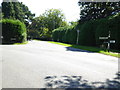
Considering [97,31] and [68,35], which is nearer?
[97,31]

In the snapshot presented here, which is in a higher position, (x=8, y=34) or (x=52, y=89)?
(x=8, y=34)

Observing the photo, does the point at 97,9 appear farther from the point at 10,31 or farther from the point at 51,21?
the point at 51,21

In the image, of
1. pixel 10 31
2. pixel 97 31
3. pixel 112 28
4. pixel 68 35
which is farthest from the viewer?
pixel 68 35

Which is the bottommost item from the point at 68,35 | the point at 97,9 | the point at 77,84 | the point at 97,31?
the point at 77,84

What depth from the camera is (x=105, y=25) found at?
16.8m

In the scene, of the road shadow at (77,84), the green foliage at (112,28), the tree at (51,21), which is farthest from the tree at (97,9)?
the tree at (51,21)

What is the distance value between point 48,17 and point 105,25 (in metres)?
43.4

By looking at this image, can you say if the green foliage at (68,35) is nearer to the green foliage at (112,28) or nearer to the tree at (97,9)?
the tree at (97,9)

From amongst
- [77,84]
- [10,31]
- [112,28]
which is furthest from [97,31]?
[10,31]

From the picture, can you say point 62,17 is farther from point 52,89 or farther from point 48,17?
point 52,89

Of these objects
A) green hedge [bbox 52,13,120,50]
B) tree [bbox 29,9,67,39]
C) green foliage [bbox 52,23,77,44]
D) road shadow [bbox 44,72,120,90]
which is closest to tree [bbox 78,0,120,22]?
green hedge [bbox 52,13,120,50]

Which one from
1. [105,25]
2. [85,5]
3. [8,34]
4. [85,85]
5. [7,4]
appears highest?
[7,4]

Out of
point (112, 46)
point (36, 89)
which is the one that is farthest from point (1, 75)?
point (112, 46)

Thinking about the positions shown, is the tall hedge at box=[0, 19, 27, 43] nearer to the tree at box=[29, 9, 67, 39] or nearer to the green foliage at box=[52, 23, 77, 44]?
the green foliage at box=[52, 23, 77, 44]
